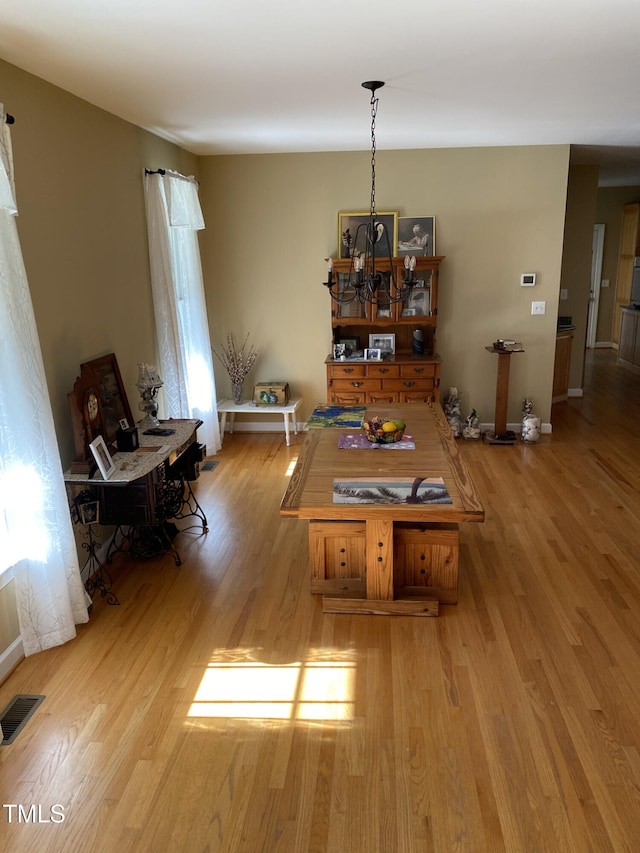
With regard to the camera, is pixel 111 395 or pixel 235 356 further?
Result: pixel 235 356

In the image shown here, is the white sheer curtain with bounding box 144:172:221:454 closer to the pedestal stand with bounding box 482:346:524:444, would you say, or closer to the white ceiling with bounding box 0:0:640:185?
the white ceiling with bounding box 0:0:640:185

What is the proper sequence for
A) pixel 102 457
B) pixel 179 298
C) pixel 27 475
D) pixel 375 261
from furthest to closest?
pixel 375 261, pixel 179 298, pixel 102 457, pixel 27 475

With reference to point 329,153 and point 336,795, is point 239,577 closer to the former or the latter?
point 336,795

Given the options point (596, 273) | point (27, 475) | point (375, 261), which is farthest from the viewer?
point (596, 273)

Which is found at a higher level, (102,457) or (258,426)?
(102,457)

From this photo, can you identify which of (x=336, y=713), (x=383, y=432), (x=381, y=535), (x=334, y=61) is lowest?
(x=336, y=713)

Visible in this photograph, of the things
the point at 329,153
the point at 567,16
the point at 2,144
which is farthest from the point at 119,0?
the point at 329,153

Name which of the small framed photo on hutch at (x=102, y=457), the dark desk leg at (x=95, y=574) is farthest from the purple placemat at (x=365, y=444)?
the dark desk leg at (x=95, y=574)

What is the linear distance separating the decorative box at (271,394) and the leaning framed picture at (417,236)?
1.64m

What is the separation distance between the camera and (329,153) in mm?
5777

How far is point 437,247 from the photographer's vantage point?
5.90m

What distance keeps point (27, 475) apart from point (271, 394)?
3432 millimetres

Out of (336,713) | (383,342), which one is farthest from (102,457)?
(383,342)

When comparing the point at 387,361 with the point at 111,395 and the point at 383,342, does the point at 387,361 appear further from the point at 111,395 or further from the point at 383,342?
the point at 111,395
